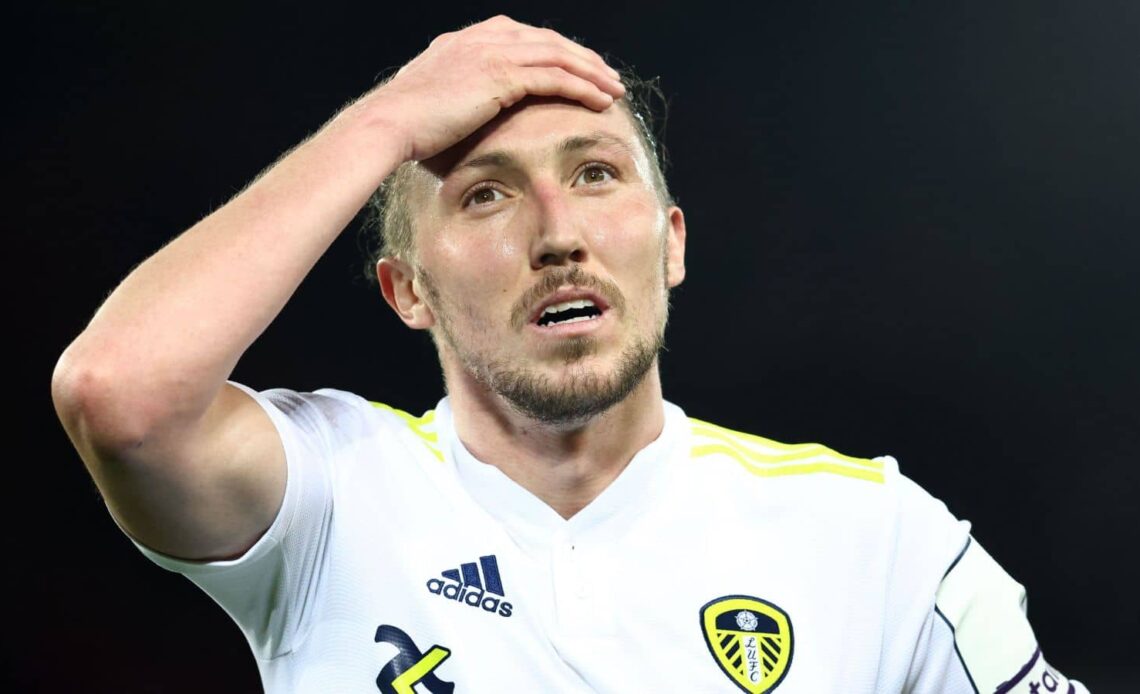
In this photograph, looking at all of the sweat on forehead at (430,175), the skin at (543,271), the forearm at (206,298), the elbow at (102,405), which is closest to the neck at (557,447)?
the skin at (543,271)

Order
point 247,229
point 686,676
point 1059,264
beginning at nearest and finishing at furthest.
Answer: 1. point 247,229
2. point 686,676
3. point 1059,264

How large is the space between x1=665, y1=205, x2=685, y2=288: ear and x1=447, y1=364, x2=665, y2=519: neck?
0.19 m

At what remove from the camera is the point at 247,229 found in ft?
4.41

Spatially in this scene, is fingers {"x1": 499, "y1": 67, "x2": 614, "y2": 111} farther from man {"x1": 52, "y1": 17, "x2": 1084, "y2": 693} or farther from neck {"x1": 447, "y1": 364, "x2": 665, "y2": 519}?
neck {"x1": 447, "y1": 364, "x2": 665, "y2": 519}

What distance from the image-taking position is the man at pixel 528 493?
1419mm

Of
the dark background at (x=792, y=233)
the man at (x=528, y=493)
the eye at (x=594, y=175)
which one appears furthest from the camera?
the dark background at (x=792, y=233)

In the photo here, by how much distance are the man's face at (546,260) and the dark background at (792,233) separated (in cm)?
126

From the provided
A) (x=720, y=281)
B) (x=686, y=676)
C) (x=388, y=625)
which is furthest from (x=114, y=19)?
(x=686, y=676)

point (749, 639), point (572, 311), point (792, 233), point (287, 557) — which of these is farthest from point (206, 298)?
point (792, 233)

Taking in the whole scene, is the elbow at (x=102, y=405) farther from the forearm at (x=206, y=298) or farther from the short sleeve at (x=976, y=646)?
the short sleeve at (x=976, y=646)

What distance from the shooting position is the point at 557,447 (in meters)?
1.61

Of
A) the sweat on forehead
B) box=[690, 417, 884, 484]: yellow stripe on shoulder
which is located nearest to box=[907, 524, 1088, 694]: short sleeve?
box=[690, 417, 884, 484]: yellow stripe on shoulder

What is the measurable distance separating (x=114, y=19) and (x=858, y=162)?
1725 mm

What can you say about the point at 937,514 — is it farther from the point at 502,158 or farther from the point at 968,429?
the point at 968,429
